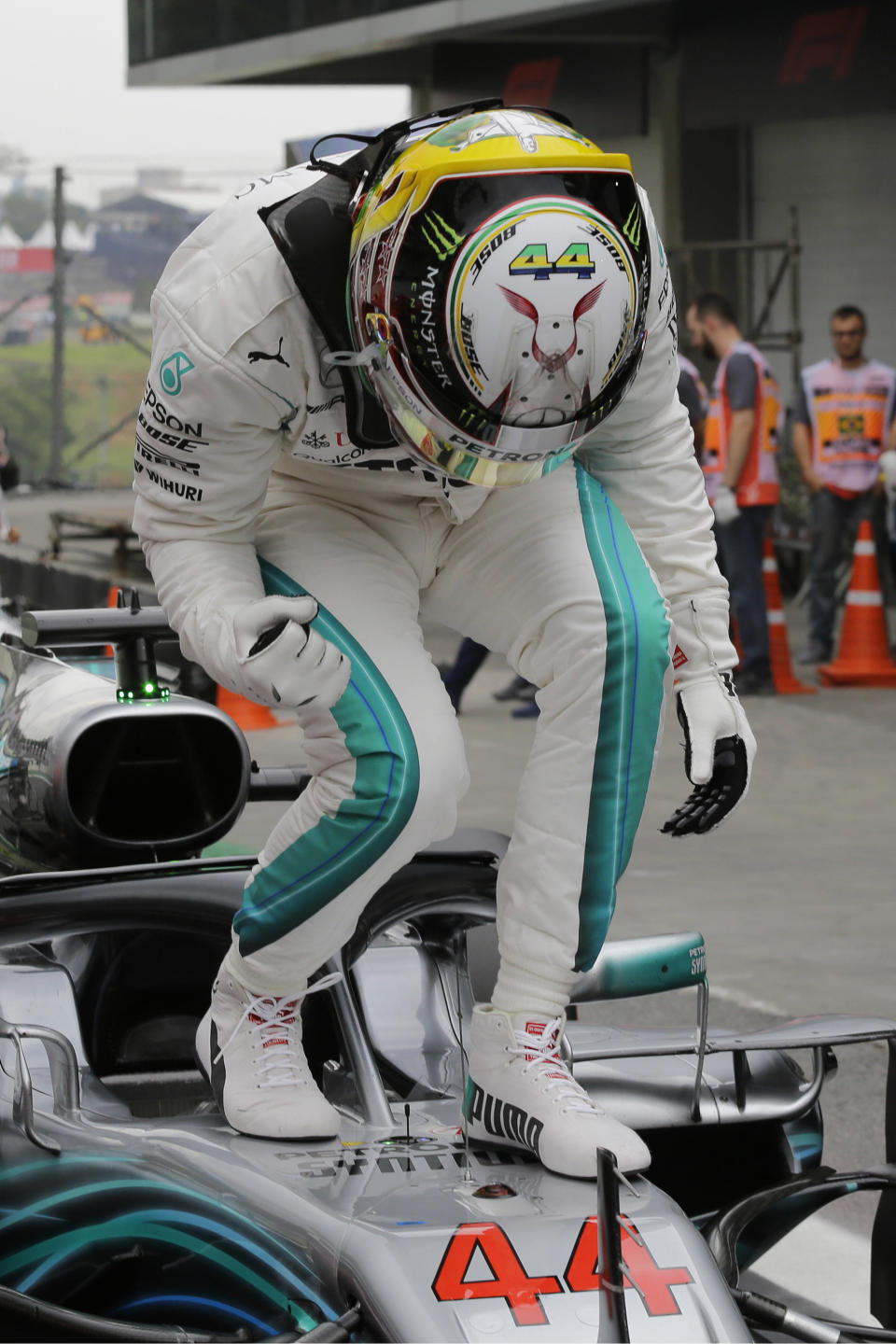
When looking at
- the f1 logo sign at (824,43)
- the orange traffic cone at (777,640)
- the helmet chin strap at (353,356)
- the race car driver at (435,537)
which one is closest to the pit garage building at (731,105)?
the f1 logo sign at (824,43)

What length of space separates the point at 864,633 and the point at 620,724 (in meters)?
7.78

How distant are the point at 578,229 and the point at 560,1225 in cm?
127

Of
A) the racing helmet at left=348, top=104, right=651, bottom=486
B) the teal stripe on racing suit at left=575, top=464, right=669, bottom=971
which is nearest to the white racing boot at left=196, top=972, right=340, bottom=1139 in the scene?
the teal stripe on racing suit at left=575, top=464, right=669, bottom=971

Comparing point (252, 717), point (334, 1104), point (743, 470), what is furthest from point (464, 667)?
point (334, 1104)

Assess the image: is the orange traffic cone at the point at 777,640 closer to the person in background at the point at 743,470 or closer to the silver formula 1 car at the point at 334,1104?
the person in background at the point at 743,470

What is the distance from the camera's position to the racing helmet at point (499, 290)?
2.53 metres

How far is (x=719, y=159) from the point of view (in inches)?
709

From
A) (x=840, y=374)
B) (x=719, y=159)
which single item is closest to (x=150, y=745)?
(x=840, y=374)

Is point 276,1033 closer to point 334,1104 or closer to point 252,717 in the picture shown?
point 334,1104

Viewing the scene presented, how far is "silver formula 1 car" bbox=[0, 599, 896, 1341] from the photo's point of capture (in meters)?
2.41

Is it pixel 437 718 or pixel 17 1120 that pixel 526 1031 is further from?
pixel 17 1120

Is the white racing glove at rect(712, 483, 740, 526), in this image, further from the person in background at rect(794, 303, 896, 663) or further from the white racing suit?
the white racing suit

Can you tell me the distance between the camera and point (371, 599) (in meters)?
2.87

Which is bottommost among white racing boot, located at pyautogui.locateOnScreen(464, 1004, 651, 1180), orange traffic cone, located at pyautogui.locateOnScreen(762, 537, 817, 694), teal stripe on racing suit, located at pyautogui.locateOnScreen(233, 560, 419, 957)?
orange traffic cone, located at pyautogui.locateOnScreen(762, 537, 817, 694)
